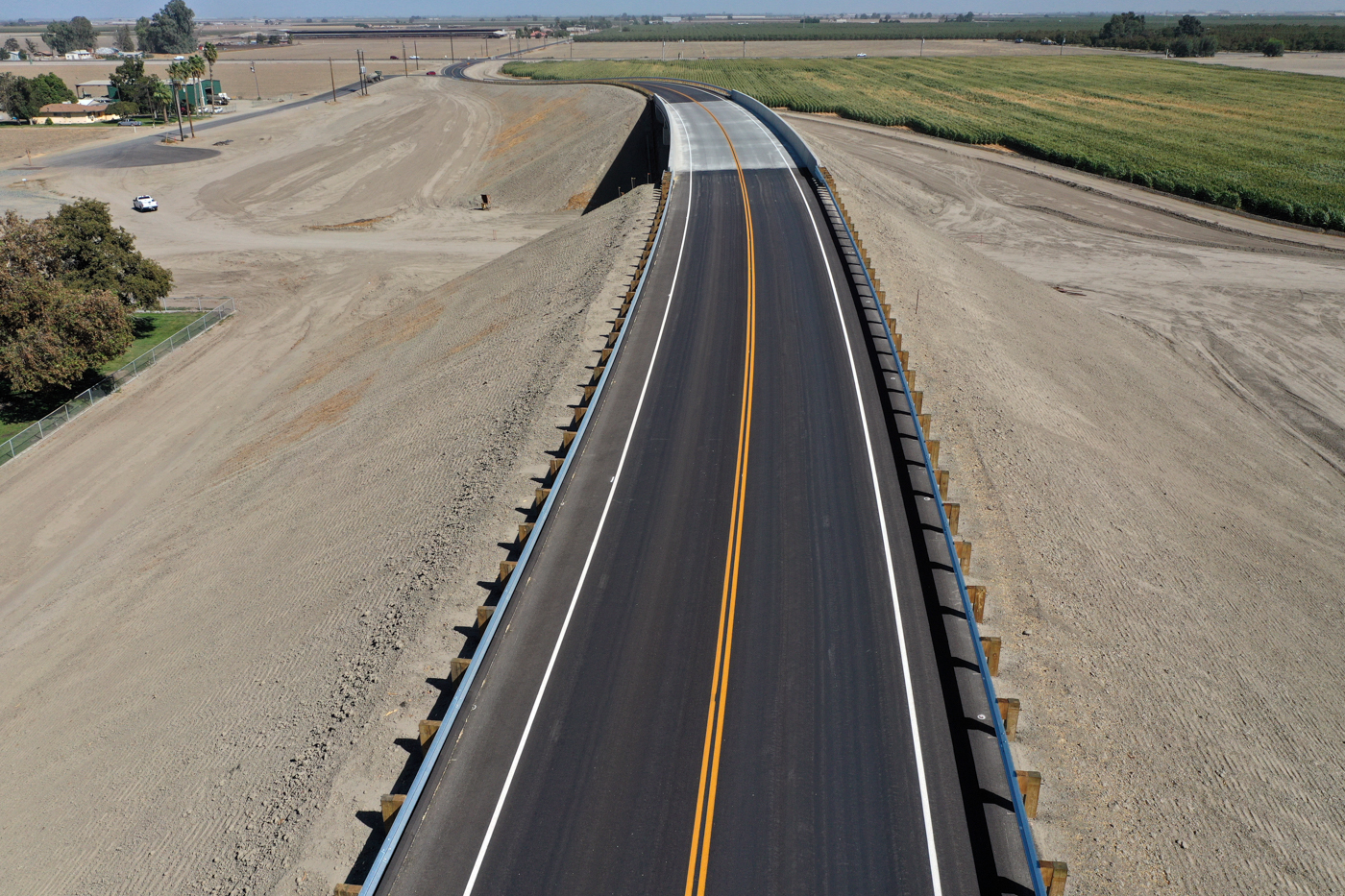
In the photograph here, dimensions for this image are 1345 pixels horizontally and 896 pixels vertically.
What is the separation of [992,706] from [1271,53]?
205m

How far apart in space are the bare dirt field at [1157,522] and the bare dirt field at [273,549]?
12.5 metres

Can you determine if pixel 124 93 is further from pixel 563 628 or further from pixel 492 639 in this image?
pixel 563 628

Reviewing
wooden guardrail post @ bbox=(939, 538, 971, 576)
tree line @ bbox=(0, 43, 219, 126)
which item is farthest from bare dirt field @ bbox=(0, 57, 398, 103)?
wooden guardrail post @ bbox=(939, 538, 971, 576)

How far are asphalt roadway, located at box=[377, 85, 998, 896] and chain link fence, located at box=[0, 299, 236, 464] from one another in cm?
2678

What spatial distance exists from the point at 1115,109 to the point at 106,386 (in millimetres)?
105490

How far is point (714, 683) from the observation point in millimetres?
16156

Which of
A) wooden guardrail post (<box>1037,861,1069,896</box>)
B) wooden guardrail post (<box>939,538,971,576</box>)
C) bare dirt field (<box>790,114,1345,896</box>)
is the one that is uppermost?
wooden guardrail post (<box>939,538,971,576</box>)

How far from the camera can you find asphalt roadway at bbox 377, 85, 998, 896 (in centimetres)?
1310

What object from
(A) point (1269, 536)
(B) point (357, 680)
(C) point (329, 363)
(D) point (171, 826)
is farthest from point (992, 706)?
(C) point (329, 363)

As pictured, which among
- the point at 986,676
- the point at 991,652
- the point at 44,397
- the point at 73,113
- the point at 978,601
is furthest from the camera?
the point at 73,113

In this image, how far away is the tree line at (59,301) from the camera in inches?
1469

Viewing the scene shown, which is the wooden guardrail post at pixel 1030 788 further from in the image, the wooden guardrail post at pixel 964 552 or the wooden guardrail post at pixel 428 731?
the wooden guardrail post at pixel 428 731

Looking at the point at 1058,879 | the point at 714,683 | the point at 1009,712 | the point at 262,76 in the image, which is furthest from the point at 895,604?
the point at 262,76

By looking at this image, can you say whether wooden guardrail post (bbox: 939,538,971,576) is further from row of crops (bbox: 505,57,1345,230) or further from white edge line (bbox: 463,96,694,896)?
row of crops (bbox: 505,57,1345,230)
